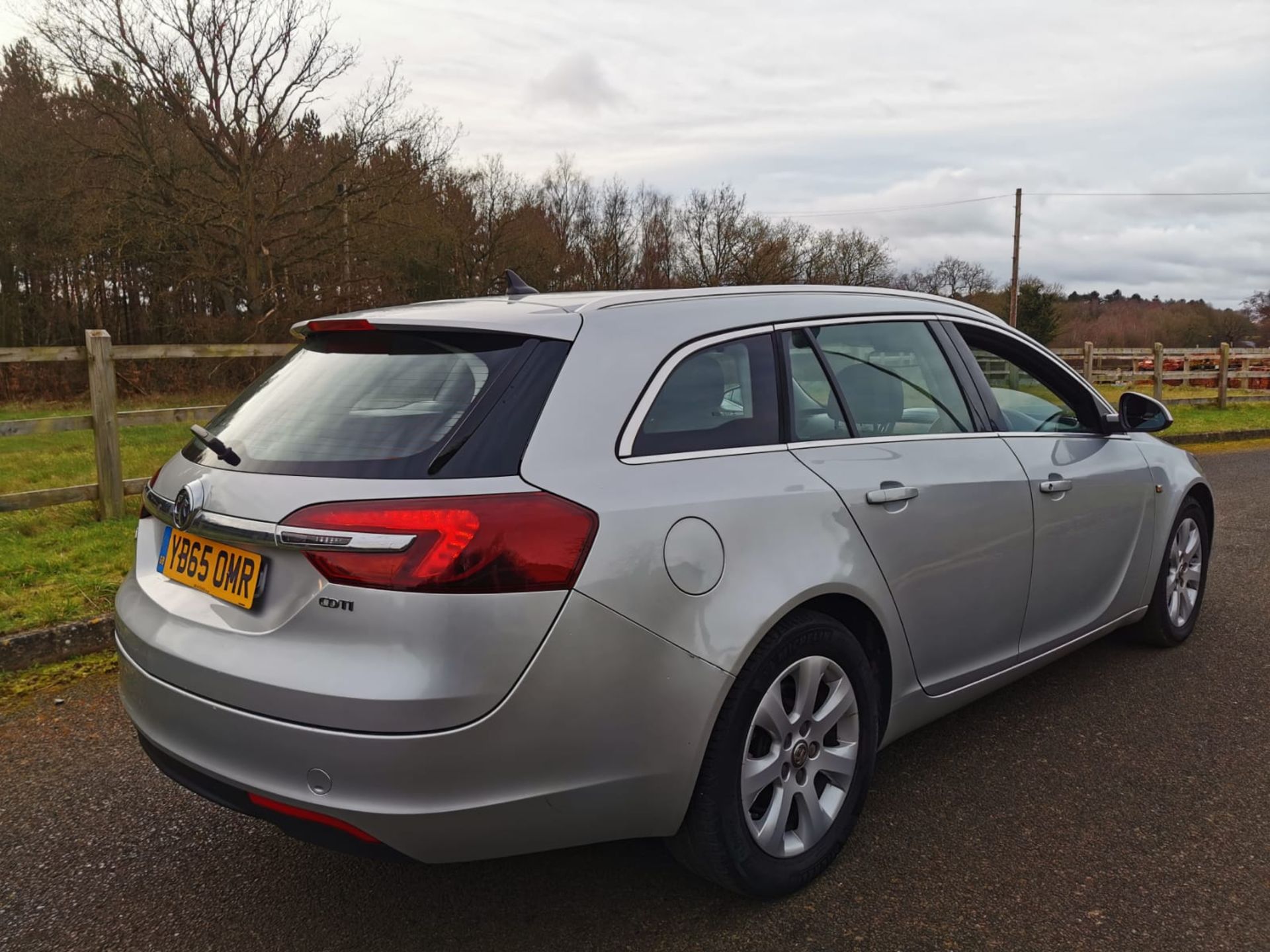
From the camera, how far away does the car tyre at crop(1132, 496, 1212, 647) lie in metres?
4.30

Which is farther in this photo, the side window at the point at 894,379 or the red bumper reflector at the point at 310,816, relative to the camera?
the side window at the point at 894,379

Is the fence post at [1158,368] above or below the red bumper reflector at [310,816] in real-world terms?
above

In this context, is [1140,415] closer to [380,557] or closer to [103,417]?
[380,557]

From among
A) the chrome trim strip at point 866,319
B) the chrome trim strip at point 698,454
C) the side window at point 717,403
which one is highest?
the chrome trim strip at point 866,319

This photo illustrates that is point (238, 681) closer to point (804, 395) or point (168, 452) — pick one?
point (804, 395)

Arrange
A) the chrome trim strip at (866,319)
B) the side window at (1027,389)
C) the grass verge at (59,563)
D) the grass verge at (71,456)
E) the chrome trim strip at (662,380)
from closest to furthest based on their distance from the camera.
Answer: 1. the chrome trim strip at (662,380)
2. the chrome trim strip at (866,319)
3. the side window at (1027,389)
4. the grass verge at (59,563)
5. the grass verge at (71,456)

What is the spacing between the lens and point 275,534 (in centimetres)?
209

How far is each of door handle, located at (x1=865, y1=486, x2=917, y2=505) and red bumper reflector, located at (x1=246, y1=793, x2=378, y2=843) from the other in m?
1.56

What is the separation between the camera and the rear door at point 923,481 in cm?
273

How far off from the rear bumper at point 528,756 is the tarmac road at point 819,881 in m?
0.43

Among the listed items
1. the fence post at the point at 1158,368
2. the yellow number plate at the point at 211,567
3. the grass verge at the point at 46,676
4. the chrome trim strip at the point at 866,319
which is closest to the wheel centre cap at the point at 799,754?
the chrome trim strip at the point at 866,319

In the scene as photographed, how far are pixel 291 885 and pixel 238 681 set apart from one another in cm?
85

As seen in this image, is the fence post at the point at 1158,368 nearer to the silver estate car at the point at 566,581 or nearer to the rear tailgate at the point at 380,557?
the silver estate car at the point at 566,581

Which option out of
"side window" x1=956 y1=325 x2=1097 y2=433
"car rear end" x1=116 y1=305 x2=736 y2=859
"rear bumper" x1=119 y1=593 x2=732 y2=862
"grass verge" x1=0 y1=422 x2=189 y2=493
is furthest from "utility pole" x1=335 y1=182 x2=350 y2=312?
"rear bumper" x1=119 y1=593 x2=732 y2=862
